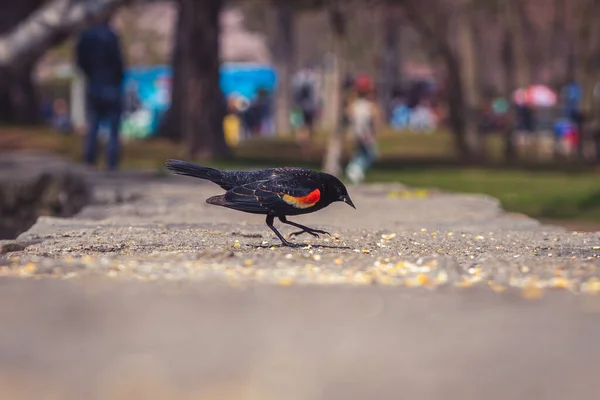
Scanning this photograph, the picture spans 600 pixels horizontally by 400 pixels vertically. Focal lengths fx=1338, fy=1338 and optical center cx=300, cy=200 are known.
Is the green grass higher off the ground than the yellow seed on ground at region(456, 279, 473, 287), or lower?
lower

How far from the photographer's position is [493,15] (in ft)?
161

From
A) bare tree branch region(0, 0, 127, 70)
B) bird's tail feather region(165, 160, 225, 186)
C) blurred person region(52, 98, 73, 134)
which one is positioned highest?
bare tree branch region(0, 0, 127, 70)

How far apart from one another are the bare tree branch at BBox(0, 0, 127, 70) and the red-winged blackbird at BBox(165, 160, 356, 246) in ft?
27.0

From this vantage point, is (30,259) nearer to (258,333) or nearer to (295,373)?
(258,333)

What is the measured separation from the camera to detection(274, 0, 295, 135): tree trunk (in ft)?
155

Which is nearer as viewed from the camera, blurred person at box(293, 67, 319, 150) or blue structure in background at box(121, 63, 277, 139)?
blurred person at box(293, 67, 319, 150)

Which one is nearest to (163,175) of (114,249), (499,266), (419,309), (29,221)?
(29,221)

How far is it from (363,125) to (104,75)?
386cm

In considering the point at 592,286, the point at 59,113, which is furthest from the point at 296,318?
the point at 59,113

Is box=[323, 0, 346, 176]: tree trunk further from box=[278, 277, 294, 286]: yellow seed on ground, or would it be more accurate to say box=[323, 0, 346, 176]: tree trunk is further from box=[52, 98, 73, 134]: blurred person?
box=[52, 98, 73, 134]: blurred person

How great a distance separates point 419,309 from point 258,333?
88 cm

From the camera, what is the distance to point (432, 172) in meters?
23.9

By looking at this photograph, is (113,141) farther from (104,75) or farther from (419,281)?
(419,281)

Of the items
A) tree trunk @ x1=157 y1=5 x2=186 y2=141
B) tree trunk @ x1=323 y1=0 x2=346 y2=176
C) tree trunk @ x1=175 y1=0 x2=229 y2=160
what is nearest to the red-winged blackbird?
tree trunk @ x1=323 y1=0 x2=346 y2=176
